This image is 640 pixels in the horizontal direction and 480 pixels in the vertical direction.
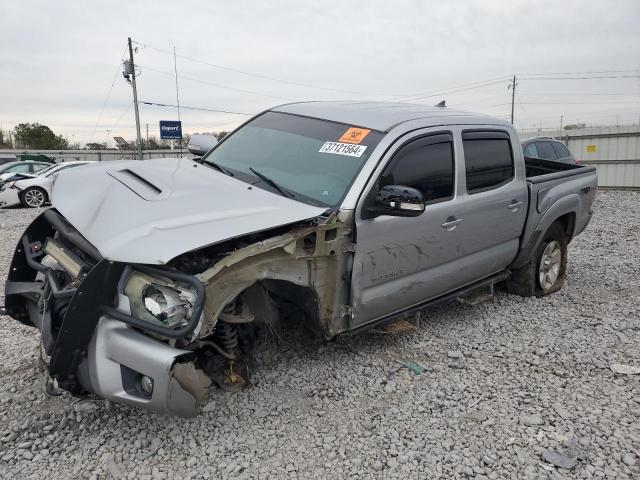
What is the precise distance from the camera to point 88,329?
2.29m

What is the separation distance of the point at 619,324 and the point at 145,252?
14.0 ft

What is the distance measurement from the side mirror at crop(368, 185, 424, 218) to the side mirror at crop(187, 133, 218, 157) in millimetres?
2146

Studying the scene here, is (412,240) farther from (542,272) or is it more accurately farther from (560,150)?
(560,150)

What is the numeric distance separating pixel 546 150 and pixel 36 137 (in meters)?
50.8

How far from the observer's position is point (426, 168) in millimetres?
3525

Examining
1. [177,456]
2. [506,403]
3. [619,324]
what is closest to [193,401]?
[177,456]

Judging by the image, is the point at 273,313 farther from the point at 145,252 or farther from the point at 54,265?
the point at 54,265

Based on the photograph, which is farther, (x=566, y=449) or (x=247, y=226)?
(x=566, y=449)

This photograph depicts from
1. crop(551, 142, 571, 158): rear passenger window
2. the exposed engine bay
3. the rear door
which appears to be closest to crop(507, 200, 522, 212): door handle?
the rear door

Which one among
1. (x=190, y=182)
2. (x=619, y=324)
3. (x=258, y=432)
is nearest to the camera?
(x=258, y=432)

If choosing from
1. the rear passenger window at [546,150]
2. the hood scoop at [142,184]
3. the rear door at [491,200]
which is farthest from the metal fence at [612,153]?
the hood scoop at [142,184]

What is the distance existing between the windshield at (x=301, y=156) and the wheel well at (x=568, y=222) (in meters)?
3.05

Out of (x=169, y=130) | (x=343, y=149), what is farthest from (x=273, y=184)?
(x=169, y=130)

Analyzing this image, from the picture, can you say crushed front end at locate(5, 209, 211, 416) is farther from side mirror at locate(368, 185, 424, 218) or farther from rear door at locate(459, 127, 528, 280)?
rear door at locate(459, 127, 528, 280)
